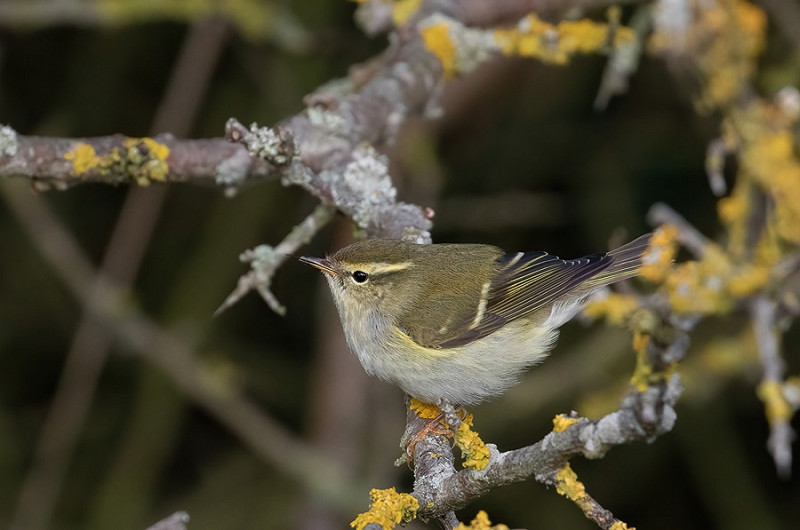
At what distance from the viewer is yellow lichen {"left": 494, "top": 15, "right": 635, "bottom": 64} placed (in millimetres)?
3572

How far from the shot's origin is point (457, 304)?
347cm

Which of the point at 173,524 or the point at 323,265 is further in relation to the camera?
the point at 323,265

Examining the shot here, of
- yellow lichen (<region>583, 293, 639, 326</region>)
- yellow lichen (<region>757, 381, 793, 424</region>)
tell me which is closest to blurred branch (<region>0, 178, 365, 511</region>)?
yellow lichen (<region>583, 293, 639, 326</region>)

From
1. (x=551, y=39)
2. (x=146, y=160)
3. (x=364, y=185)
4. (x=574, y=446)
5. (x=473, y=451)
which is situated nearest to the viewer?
(x=574, y=446)

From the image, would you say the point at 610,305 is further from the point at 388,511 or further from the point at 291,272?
the point at 291,272

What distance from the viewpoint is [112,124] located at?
5.24m

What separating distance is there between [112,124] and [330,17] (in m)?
1.33

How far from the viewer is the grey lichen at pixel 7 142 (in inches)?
106

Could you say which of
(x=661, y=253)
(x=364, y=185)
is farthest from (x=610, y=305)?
(x=364, y=185)

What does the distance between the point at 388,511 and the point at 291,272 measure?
3.26 metres

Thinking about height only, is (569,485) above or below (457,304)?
below

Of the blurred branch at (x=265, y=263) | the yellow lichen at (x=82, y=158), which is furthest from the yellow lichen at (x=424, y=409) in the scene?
the yellow lichen at (x=82, y=158)

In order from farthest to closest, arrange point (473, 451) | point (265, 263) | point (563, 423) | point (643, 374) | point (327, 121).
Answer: point (327, 121) → point (265, 263) → point (473, 451) → point (563, 423) → point (643, 374)

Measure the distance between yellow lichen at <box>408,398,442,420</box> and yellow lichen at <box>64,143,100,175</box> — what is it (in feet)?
4.05
